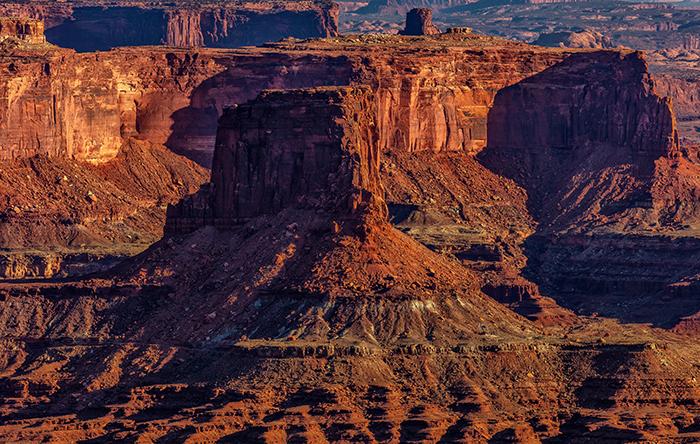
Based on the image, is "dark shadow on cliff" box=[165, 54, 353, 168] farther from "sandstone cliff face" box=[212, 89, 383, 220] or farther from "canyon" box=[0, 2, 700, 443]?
"sandstone cliff face" box=[212, 89, 383, 220]

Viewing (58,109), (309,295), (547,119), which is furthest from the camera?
(547,119)

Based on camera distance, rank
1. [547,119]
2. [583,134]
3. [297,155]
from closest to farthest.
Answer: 1. [297,155]
2. [583,134]
3. [547,119]

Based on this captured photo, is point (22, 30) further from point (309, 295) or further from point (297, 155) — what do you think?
point (309, 295)

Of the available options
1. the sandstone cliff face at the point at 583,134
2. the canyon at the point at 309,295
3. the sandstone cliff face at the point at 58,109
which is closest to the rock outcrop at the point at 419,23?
the sandstone cliff face at the point at 583,134

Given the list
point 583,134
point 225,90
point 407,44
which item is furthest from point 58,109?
point 583,134

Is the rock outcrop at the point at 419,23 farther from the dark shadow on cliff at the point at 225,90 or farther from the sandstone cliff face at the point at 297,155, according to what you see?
the sandstone cliff face at the point at 297,155

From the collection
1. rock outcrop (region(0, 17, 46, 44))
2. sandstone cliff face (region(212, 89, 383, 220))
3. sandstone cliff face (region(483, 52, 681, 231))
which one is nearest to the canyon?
sandstone cliff face (region(212, 89, 383, 220))

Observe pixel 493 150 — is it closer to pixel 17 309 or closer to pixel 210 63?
pixel 210 63

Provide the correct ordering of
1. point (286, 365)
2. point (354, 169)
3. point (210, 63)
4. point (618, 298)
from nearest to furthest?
point (286, 365)
point (354, 169)
point (618, 298)
point (210, 63)

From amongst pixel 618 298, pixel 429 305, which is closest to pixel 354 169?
pixel 429 305
